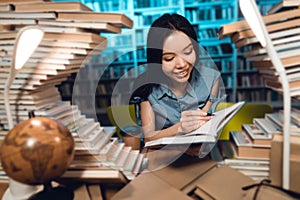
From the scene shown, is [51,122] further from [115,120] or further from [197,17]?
[197,17]

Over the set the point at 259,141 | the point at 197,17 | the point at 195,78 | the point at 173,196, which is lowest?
the point at 173,196

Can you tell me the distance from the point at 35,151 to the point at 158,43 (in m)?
0.55

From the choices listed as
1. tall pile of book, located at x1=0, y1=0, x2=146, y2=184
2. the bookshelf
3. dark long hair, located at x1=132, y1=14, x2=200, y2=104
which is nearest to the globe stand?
tall pile of book, located at x1=0, y1=0, x2=146, y2=184

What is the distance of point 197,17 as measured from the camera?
293 cm

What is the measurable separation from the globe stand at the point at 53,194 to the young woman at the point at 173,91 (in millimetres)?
358

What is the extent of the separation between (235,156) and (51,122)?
762 mm

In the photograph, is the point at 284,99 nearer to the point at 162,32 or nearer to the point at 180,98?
the point at 180,98

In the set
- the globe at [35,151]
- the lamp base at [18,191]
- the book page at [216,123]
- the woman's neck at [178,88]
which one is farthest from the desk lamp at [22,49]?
the book page at [216,123]

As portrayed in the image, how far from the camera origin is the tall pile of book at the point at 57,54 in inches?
35.5

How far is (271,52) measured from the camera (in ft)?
2.80

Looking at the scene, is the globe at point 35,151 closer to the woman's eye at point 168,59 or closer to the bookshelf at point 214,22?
the woman's eye at point 168,59

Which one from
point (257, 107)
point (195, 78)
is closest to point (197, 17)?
point (257, 107)

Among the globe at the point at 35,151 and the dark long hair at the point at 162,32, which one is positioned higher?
the dark long hair at the point at 162,32

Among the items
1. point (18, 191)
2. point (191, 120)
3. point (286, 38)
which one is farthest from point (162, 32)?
point (18, 191)
